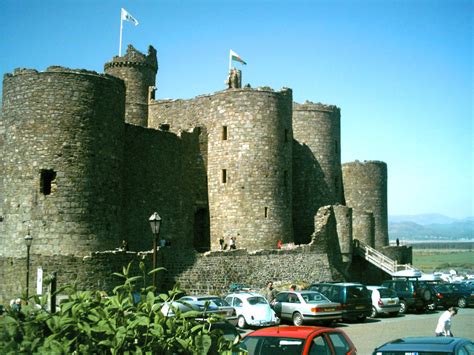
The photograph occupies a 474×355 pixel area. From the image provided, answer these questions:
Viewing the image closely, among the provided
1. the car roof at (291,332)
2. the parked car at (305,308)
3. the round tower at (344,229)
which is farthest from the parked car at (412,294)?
the car roof at (291,332)

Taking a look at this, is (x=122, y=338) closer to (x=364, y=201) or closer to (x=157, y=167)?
(x=157, y=167)

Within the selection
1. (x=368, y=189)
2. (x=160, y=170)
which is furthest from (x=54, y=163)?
(x=368, y=189)

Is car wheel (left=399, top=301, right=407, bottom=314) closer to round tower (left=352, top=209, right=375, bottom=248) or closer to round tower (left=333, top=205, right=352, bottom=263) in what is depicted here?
round tower (left=333, top=205, right=352, bottom=263)

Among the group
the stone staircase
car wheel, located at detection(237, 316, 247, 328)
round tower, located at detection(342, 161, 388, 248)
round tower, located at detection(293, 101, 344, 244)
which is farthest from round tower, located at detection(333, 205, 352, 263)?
car wheel, located at detection(237, 316, 247, 328)

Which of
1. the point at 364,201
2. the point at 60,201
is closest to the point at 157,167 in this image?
the point at 60,201

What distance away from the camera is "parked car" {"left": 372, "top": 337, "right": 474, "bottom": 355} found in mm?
9359

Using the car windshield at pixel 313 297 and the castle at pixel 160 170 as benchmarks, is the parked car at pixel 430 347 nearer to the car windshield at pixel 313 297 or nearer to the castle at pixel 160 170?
the car windshield at pixel 313 297

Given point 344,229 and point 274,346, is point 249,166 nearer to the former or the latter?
point 344,229

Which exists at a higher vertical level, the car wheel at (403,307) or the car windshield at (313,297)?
the car windshield at (313,297)

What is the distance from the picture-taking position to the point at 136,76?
40656 millimetres

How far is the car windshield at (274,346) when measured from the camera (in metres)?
10.4

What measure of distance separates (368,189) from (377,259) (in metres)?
7.70

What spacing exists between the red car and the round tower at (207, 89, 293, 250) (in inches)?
853

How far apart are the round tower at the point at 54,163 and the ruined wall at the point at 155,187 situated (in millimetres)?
3823
